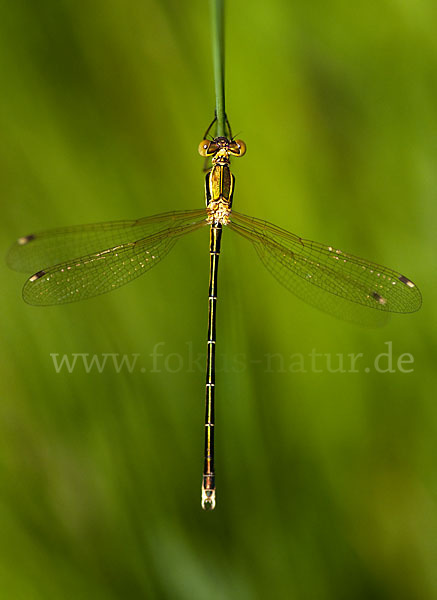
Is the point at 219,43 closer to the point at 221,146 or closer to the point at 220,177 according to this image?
the point at 221,146

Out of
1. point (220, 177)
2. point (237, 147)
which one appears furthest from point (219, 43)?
point (220, 177)

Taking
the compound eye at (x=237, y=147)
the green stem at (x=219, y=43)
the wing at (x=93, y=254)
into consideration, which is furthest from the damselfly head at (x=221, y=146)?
the green stem at (x=219, y=43)

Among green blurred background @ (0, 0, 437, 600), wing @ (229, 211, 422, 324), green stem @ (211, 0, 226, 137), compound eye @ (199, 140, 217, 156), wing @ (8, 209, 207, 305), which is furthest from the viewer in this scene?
compound eye @ (199, 140, 217, 156)

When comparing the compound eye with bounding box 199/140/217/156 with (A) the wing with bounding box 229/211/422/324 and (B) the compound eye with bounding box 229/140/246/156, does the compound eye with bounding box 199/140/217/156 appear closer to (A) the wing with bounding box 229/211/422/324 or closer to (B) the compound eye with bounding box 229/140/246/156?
(B) the compound eye with bounding box 229/140/246/156

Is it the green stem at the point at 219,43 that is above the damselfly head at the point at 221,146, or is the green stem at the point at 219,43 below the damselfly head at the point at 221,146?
below

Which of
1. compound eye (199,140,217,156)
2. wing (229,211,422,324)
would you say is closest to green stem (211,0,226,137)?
compound eye (199,140,217,156)

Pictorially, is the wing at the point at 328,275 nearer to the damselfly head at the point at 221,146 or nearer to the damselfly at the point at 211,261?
the damselfly at the point at 211,261
